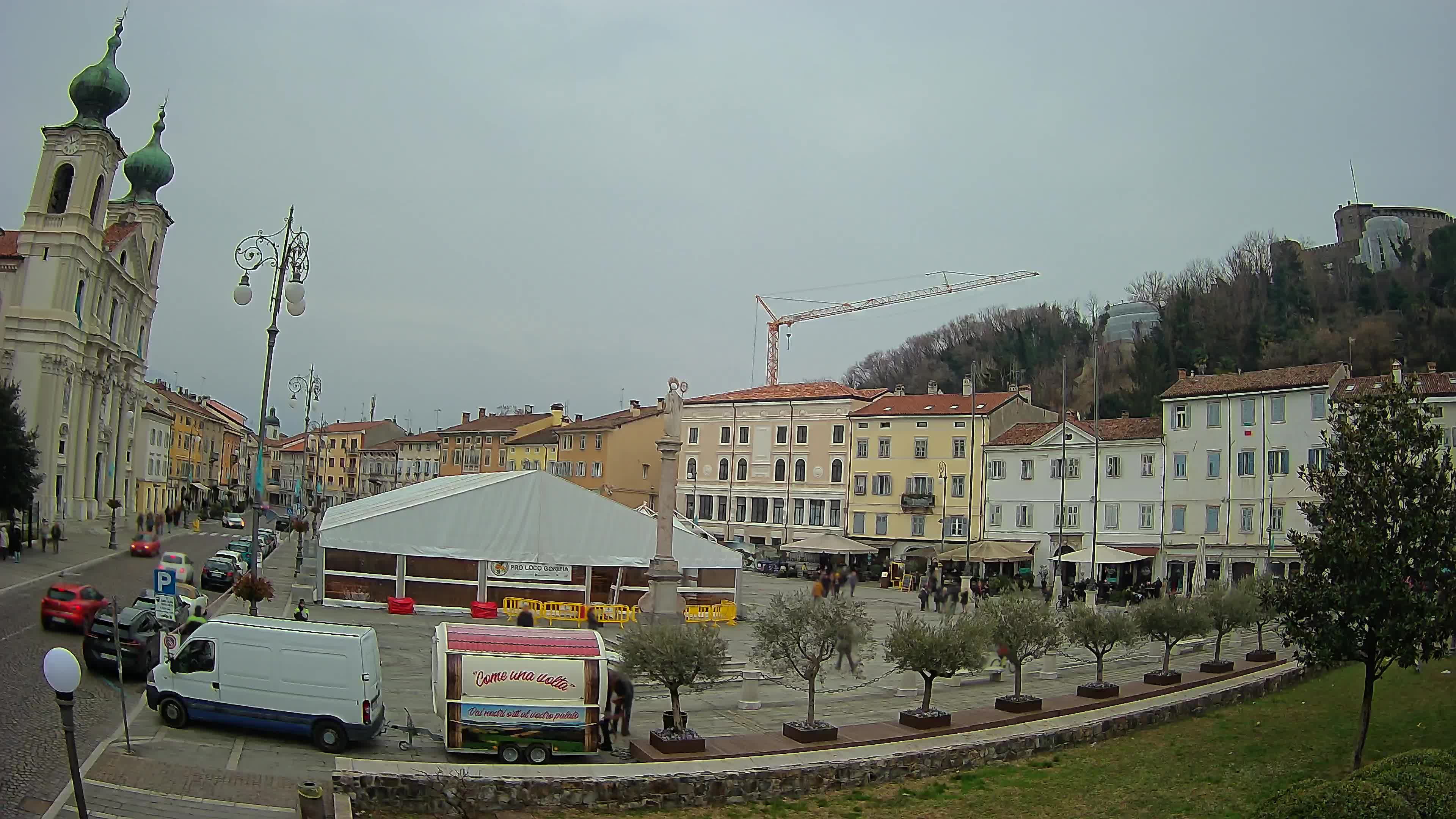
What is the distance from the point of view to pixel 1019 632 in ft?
69.1

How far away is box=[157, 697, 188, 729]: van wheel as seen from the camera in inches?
638

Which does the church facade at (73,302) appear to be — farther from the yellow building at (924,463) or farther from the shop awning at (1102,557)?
the shop awning at (1102,557)

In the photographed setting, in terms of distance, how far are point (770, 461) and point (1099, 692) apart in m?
47.9

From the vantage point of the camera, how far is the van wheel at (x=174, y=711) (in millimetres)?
16203

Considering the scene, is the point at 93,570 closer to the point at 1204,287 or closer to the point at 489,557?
the point at 489,557

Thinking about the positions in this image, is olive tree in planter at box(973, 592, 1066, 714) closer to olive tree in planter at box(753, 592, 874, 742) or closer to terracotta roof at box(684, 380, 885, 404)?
olive tree in planter at box(753, 592, 874, 742)

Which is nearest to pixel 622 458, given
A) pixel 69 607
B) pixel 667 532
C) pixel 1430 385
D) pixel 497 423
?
pixel 497 423

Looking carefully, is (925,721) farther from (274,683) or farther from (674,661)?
(274,683)

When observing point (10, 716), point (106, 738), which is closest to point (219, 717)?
point (106, 738)

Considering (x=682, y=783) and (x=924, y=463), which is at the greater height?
(x=924, y=463)

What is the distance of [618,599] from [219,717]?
20.0m

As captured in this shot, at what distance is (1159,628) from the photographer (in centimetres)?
2402

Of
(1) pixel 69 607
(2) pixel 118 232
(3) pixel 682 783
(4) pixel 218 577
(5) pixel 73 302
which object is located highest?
(2) pixel 118 232

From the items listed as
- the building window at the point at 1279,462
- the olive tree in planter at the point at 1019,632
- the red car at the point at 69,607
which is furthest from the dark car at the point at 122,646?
Answer: the building window at the point at 1279,462
